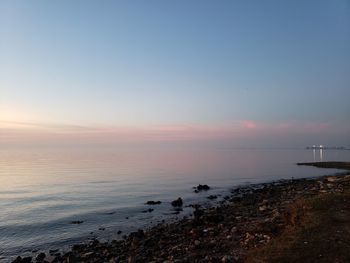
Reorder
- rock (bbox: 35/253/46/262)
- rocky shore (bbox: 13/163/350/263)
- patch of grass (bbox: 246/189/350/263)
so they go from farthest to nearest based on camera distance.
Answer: rock (bbox: 35/253/46/262) → rocky shore (bbox: 13/163/350/263) → patch of grass (bbox: 246/189/350/263)

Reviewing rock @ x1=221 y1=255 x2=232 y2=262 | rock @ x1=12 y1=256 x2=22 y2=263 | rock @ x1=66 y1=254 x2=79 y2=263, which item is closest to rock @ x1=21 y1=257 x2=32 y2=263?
rock @ x1=12 y1=256 x2=22 y2=263

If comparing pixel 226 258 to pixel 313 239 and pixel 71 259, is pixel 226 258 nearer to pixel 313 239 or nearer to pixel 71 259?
pixel 313 239

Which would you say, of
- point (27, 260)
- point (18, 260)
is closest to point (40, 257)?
point (27, 260)

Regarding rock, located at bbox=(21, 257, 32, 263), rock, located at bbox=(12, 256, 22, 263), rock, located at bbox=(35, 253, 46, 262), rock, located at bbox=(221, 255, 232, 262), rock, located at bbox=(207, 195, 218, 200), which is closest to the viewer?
rock, located at bbox=(221, 255, 232, 262)

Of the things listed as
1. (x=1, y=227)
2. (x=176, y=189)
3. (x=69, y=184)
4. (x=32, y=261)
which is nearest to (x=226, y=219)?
(x=32, y=261)

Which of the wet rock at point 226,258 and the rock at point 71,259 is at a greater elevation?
the wet rock at point 226,258

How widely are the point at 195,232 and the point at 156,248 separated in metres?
2.98

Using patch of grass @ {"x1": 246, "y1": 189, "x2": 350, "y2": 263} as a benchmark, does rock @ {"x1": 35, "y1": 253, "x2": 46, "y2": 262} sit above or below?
below

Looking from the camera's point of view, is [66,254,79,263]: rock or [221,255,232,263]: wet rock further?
[66,254,79,263]: rock

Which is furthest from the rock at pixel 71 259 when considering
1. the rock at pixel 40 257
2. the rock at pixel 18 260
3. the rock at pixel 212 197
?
the rock at pixel 212 197

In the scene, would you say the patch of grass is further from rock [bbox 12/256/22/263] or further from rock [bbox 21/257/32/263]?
rock [bbox 12/256/22/263]

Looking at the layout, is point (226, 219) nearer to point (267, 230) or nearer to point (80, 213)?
point (267, 230)

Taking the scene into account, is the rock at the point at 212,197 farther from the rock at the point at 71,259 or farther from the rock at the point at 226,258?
the rock at the point at 226,258

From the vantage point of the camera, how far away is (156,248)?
57.0ft
